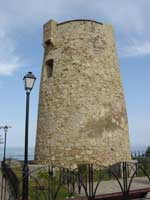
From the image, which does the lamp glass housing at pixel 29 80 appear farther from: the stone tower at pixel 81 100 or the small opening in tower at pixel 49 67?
the small opening in tower at pixel 49 67

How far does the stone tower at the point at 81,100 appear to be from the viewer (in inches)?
589

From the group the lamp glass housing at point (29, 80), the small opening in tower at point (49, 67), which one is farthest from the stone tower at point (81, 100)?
the lamp glass housing at point (29, 80)

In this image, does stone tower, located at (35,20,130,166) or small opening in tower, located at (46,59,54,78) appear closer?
stone tower, located at (35,20,130,166)

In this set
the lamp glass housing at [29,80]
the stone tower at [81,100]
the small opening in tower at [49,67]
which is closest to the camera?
the lamp glass housing at [29,80]

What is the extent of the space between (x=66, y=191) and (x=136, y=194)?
7.40ft

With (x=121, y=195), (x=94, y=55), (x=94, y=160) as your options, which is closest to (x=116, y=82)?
(x=94, y=55)

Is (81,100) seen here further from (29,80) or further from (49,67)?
(29,80)

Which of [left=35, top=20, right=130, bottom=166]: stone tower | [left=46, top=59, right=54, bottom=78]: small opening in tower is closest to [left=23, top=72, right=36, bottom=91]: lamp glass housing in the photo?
[left=35, top=20, right=130, bottom=166]: stone tower

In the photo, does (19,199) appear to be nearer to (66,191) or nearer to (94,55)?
(66,191)

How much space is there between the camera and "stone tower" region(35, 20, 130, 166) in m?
15.0

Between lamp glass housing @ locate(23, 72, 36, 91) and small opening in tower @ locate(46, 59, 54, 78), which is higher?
small opening in tower @ locate(46, 59, 54, 78)

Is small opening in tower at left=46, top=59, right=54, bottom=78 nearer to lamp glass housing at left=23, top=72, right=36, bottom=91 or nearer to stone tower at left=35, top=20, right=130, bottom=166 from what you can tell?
stone tower at left=35, top=20, right=130, bottom=166

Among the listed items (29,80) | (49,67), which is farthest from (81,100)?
(29,80)

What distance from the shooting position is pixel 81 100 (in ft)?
49.9
